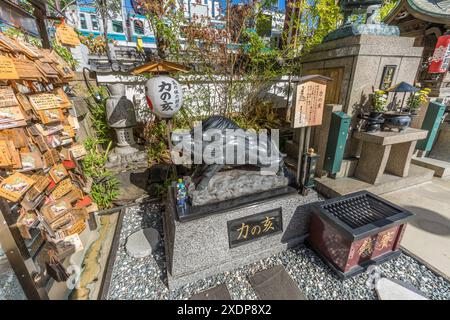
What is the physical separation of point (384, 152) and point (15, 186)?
5707mm

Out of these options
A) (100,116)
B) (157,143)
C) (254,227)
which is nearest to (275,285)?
(254,227)

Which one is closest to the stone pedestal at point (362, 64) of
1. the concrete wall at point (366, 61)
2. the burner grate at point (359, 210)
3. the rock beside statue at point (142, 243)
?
the concrete wall at point (366, 61)

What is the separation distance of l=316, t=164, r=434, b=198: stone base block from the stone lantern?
4.61 metres

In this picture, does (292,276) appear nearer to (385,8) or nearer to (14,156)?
(14,156)

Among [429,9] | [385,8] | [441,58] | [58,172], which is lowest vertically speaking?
[58,172]

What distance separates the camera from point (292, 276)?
2.66 m

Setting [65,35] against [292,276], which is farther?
[65,35]

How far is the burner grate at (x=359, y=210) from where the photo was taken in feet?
8.83

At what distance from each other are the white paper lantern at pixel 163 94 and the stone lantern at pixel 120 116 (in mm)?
1972

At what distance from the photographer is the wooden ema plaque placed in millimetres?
2756

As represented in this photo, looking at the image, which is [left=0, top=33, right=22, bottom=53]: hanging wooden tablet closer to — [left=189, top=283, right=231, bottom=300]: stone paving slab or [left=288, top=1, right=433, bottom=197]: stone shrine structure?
[left=189, top=283, right=231, bottom=300]: stone paving slab

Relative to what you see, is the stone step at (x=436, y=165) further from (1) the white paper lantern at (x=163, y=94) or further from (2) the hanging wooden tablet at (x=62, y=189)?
(2) the hanging wooden tablet at (x=62, y=189)
